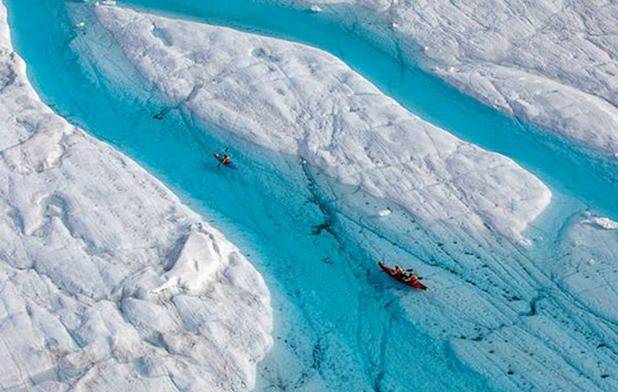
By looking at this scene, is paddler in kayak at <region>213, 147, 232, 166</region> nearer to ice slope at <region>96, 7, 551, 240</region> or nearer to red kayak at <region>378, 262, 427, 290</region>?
ice slope at <region>96, 7, 551, 240</region>

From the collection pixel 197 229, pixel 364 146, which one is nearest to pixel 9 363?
pixel 197 229

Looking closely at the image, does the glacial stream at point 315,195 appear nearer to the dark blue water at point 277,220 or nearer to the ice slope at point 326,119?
the dark blue water at point 277,220

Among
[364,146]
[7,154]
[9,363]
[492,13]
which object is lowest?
[9,363]

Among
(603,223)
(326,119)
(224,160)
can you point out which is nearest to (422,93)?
(326,119)

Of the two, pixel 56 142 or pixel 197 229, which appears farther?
pixel 56 142

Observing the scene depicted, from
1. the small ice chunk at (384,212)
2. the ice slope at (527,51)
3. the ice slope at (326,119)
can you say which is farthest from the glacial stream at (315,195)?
the ice slope at (527,51)

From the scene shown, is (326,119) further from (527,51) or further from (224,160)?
(527,51)

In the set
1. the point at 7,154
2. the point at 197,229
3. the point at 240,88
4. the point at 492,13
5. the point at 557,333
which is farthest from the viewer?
the point at 492,13

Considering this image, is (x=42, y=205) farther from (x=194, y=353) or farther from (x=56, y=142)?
(x=194, y=353)
